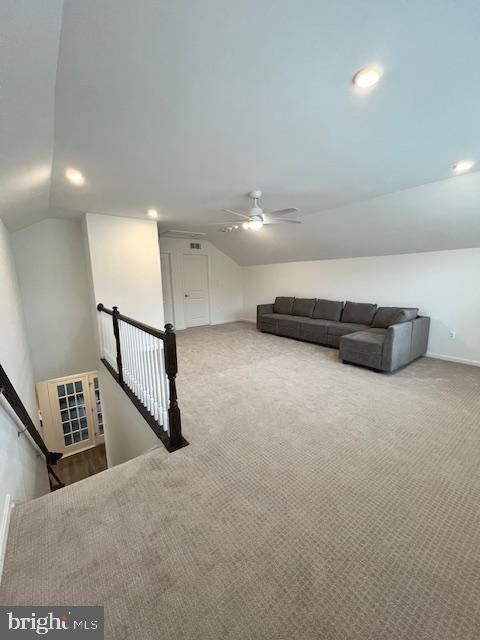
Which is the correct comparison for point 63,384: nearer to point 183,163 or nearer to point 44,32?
point 183,163

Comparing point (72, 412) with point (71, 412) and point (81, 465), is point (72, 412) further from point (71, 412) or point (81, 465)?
point (81, 465)

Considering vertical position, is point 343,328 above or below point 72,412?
above

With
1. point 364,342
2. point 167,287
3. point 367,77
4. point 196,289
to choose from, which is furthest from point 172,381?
point 196,289

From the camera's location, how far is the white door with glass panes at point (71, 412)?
4938mm

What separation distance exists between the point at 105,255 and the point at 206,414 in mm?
3169

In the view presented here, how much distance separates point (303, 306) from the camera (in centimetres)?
597

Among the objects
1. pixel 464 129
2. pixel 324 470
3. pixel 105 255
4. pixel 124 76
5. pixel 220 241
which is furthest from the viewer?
pixel 220 241

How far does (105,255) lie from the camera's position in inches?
167

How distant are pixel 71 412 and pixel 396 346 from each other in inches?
241

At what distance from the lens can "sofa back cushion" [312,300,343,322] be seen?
5.33 metres

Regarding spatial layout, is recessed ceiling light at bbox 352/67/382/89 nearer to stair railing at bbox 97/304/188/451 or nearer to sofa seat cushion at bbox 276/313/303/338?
stair railing at bbox 97/304/188/451

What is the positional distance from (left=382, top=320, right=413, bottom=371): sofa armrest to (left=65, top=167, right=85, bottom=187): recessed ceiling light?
4.09m

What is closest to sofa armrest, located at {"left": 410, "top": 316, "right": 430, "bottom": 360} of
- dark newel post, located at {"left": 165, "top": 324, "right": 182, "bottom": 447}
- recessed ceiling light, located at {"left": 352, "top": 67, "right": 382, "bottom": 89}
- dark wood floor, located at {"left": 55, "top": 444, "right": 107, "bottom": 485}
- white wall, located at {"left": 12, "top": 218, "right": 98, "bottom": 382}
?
recessed ceiling light, located at {"left": 352, "top": 67, "right": 382, "bottom": 89}

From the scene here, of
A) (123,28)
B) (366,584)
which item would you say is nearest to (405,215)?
(123,28)
